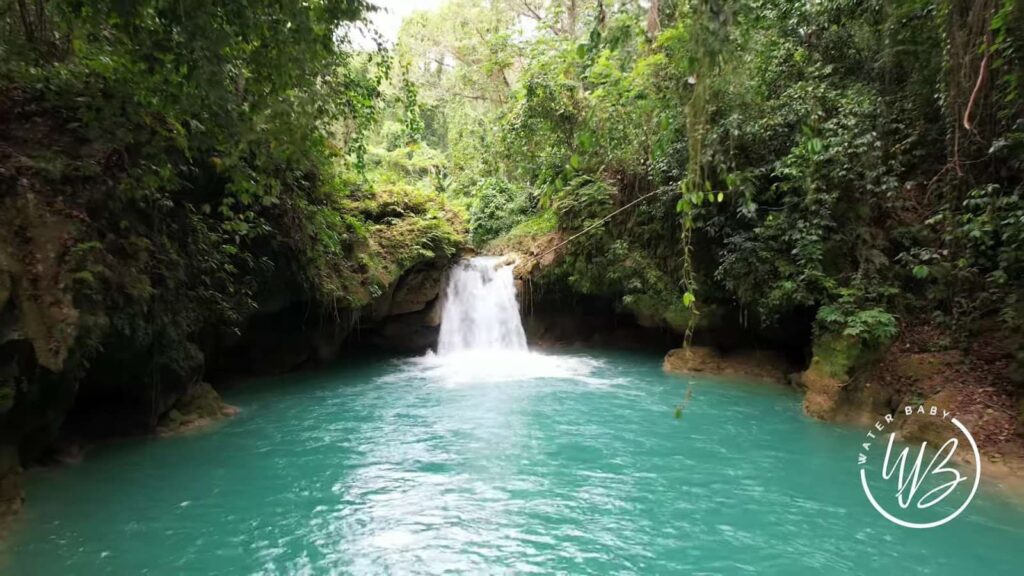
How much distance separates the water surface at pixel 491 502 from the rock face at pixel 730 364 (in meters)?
2.30

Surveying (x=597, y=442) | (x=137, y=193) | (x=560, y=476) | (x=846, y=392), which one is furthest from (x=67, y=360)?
(x=846, y=392)

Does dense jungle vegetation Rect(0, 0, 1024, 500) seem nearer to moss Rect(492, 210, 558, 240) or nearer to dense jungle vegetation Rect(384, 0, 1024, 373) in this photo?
dense jungle vegetation Rect(384, 0, 1024, 373)

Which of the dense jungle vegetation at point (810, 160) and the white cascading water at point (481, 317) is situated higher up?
the dense jungle vegetation at point (810, 160)

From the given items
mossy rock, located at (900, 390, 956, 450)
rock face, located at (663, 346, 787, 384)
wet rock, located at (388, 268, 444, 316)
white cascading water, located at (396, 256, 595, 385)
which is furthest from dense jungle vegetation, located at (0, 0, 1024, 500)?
white cascading water, located at (396, 256, 595, 385)

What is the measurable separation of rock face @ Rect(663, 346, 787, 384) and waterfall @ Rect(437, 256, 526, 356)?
419 centimetres

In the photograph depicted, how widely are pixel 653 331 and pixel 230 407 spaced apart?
1030cm

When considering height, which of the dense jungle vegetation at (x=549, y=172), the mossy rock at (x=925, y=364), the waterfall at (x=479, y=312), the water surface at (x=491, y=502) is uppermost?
the dense jungle vegetation at (x=549, y=172)

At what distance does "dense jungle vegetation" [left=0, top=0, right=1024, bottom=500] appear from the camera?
4.25 metres

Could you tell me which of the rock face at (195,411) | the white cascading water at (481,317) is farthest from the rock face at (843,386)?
the rock face at (195,411)

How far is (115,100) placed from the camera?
16.4 feet

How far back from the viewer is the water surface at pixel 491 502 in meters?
4.56

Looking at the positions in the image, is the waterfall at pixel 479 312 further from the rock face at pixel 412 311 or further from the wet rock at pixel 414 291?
the wet rock at pixel 414 291

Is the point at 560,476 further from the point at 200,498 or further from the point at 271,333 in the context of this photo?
the point at 271,333

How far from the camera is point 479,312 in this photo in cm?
1465
